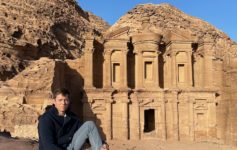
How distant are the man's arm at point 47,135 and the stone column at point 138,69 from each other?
20.6m

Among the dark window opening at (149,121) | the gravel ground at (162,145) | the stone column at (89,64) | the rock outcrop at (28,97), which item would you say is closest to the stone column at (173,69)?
the dark window opening at (149,121)

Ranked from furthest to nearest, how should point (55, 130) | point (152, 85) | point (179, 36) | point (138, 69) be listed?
point (179, 36)
point (138, 69)
point (152, 85)
point (55, 130)

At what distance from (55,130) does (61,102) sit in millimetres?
383

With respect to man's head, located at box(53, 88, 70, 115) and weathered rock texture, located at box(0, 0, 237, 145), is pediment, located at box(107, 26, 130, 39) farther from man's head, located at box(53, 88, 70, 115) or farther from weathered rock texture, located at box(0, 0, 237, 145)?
man's head, located at box(53, 88, 70, 115)

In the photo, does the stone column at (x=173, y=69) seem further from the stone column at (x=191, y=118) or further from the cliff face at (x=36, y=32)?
the cliff face at (x=36, y=32)

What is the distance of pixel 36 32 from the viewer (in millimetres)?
38562

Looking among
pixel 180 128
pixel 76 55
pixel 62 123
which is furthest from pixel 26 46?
pixel 62 123

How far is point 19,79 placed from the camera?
20.1 m

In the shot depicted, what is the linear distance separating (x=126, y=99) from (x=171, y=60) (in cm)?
469

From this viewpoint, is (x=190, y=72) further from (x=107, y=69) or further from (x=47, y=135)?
(x=47, y=135)

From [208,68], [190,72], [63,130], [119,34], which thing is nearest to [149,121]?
[190,72]

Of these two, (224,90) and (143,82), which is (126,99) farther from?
(224,90)

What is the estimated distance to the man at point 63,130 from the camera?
181 inches

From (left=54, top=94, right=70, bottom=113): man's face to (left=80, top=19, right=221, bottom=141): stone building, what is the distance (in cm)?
1921
